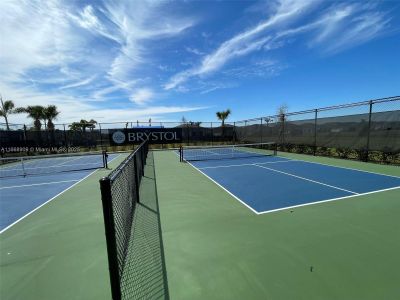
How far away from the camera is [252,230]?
3762 millimetres

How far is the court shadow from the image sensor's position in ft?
8.11

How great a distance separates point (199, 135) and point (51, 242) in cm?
2055

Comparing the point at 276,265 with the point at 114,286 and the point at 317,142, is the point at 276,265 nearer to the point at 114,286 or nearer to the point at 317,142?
the point at 114,286

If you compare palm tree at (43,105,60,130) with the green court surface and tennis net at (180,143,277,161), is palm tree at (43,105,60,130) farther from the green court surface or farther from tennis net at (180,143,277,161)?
the green court surface

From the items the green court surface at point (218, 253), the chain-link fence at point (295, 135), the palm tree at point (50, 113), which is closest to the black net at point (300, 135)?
the chain-link fence at point (295, 135)

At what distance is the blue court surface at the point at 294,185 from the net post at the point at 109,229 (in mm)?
3160

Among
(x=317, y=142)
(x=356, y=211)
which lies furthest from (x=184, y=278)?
(x=317, y=142)

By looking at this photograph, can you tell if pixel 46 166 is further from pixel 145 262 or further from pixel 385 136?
pixel 385 136

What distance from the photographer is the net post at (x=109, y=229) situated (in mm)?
1876

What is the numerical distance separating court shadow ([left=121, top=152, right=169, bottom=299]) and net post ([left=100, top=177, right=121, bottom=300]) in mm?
439

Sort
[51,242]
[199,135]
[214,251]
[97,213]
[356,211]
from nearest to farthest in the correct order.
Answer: [214,251]
[51,242]
[356,211]
[97,213]
[199,135]

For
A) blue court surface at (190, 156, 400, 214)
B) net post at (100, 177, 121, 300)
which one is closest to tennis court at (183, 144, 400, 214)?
blue court surface at (190, 156, 400, 214)

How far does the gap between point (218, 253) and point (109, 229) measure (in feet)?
5.70

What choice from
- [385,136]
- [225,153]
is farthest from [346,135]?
[225,153]
